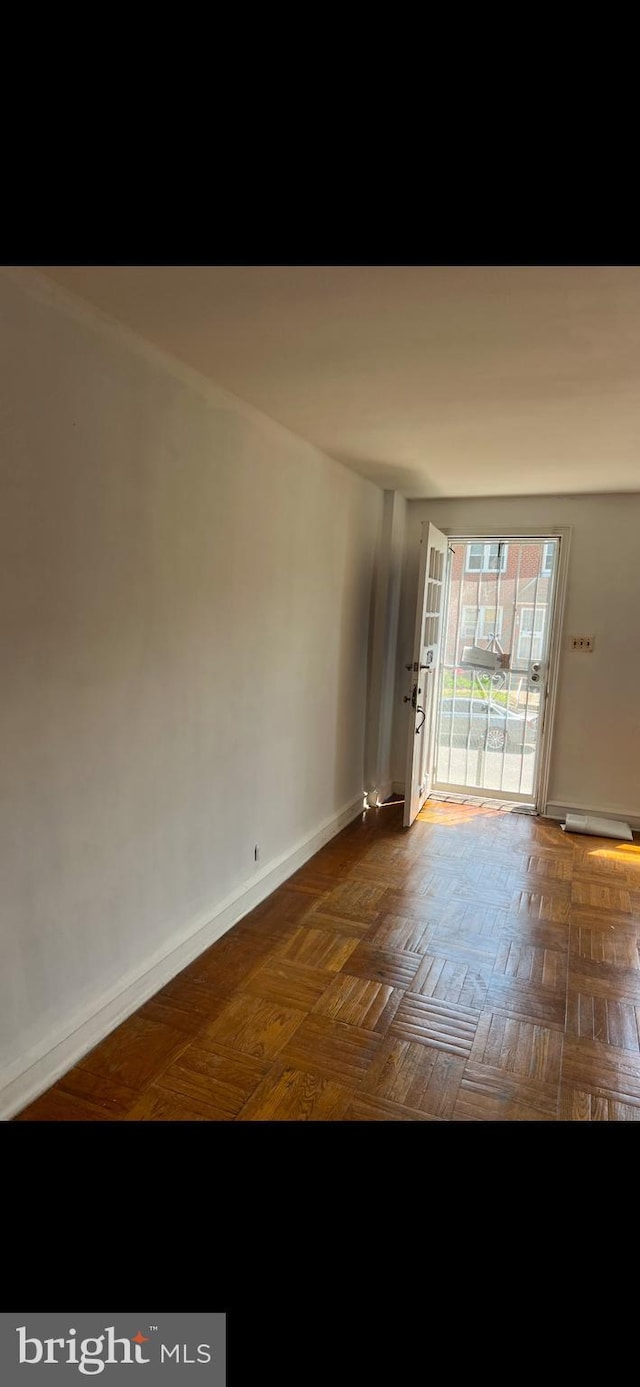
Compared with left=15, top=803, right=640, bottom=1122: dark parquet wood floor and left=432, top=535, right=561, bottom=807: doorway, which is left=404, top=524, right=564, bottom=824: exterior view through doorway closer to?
left=432, top=535, right=561, bottom=807: doorway

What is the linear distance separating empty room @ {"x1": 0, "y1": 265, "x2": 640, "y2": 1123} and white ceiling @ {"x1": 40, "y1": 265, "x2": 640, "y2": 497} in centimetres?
1

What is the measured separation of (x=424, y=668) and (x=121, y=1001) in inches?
117

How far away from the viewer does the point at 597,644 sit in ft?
14.8

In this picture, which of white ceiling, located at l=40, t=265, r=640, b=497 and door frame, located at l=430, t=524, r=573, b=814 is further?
door frame, located at l=430, t=524, r=573, b=814

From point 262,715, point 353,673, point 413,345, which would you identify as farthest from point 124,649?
point 353,673

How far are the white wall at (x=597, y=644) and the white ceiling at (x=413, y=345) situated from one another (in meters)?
1.18

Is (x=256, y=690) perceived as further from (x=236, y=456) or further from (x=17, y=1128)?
(x=17, y=1128)

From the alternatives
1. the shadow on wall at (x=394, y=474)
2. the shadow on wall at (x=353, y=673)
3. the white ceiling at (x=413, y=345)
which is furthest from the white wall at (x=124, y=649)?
the shadow on wall at (x=353, y=673)

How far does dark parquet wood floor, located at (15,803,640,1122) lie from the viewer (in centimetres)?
190

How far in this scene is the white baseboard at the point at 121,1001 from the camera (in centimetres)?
181

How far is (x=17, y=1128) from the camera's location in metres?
1.70

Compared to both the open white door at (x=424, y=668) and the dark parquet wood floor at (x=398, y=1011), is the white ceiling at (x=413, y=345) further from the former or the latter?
the dark parquet wood floor at (x=398, y=1011)

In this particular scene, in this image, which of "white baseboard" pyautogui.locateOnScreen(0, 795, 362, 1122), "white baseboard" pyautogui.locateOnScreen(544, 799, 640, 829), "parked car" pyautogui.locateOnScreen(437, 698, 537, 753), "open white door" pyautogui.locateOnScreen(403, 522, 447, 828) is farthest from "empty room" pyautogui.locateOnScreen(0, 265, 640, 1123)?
"parked car" pyautogui.locateOnScreen(437, 698, 537, 753)
